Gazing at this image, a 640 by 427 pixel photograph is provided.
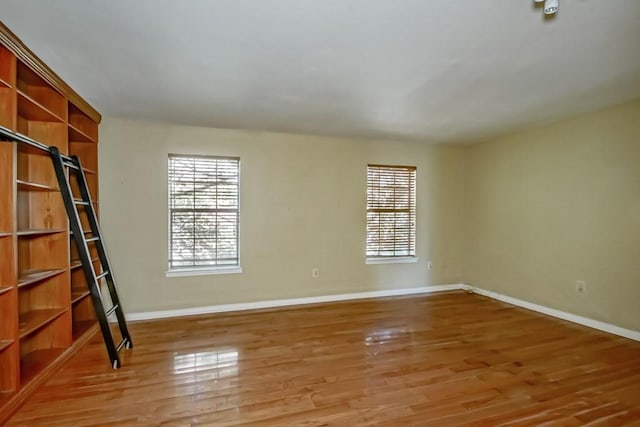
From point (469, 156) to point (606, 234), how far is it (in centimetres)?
219

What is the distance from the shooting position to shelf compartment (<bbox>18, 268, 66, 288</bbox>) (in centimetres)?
228

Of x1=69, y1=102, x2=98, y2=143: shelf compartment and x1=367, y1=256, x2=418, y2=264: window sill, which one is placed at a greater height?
x1=69, y1=102, x2=98, y2=143: shelf compartment

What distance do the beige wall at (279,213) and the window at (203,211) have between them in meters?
0.10

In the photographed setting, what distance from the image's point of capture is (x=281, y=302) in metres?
4.41

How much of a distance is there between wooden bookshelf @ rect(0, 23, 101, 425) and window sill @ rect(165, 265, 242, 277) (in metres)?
0.92

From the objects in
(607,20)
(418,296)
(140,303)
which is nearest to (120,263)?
(140,303)

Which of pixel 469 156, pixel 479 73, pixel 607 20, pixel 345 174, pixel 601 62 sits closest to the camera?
pixel 607 20

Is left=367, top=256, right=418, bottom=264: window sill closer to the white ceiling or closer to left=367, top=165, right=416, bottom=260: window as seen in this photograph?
left=367, top=165, right=416, bottom=260: window

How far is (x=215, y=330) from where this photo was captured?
3498mm

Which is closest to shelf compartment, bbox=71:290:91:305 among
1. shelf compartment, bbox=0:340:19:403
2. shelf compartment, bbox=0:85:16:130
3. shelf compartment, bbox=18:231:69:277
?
shelf compartment, bbox=18:231:69:277

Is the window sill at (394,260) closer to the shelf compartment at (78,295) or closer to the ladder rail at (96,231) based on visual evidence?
the ladder rail at (96,231)

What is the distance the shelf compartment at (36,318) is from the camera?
230 cm

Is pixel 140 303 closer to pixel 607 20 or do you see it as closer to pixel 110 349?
pixel 110 349

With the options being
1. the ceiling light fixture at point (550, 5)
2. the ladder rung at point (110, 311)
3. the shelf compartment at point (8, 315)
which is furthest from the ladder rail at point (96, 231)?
the ceiling light fixture at point (550, 5)
